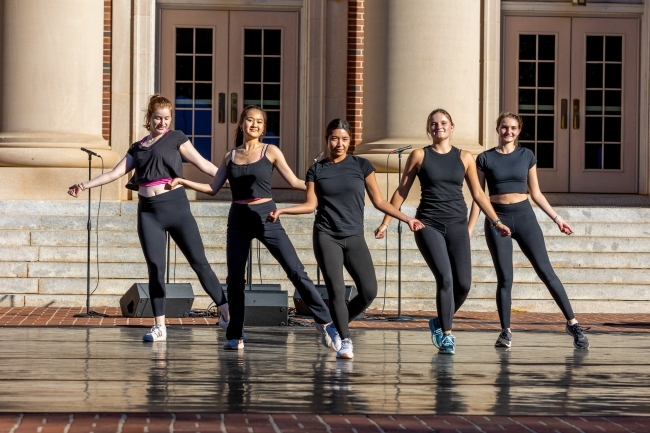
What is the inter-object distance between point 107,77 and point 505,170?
8201 mm

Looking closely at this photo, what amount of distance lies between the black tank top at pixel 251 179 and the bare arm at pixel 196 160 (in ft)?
1.67

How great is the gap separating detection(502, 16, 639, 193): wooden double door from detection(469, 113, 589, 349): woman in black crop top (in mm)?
8571

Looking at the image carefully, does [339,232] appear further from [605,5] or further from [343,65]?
[605,5]

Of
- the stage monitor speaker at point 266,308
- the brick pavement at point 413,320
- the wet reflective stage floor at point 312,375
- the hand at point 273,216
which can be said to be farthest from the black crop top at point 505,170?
the stage monitor speaker at point 266,308

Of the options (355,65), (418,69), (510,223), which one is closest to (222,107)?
(355,65)

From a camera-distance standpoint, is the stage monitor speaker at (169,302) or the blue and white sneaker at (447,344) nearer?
the blue and white sneaker at (447,344)

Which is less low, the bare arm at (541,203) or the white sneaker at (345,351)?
the bare arm at (541,203)

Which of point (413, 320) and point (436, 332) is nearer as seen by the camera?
point (436, 332)

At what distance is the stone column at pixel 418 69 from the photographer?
1580 cm

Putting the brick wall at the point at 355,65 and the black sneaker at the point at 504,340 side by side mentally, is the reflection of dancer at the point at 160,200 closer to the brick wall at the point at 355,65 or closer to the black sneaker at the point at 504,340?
the black sneaker at the point at 504,340

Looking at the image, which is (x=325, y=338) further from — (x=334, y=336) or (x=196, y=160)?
(x=196, y=160)

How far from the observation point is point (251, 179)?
9383 mm

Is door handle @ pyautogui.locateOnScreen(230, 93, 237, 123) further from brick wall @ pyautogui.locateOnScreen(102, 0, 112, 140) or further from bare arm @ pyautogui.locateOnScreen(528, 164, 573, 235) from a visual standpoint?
bare arm @ pyautogui.locateOnScreen(528, 164, 573, 235)

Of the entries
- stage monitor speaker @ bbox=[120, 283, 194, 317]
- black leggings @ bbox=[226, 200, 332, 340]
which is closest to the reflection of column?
stage monitor speaker @ bbox=[120, 283, 194, 317]
